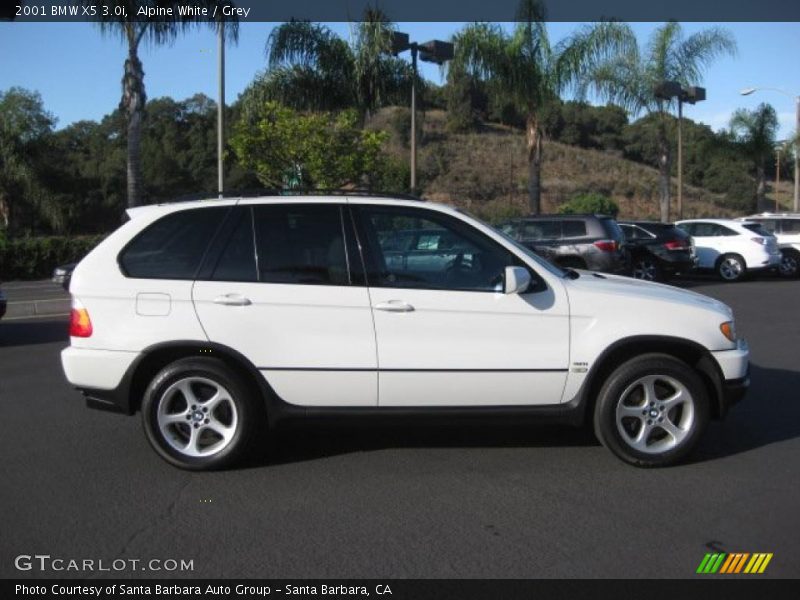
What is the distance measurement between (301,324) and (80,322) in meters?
1.42

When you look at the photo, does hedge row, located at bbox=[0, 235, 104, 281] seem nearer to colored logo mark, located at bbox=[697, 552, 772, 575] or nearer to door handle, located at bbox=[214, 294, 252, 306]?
door handle, located at bbox=[214, 294, 252, 306]

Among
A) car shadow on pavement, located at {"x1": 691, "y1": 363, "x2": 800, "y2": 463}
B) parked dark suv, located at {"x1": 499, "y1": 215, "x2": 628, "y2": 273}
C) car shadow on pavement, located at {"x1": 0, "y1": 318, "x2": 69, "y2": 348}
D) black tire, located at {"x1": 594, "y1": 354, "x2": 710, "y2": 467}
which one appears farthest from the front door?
parked dark suv, located at {"x1": 499, "y1": 215, "x2": 628, "y2": 273}

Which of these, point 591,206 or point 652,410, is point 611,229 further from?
point 591,206

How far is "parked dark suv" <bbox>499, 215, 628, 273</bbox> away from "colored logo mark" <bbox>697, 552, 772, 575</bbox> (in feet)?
39.8

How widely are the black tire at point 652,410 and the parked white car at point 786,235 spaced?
18380 mm

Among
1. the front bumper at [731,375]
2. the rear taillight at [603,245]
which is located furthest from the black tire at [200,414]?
the rear taillight at [603,245]

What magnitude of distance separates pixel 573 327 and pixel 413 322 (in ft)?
3.30

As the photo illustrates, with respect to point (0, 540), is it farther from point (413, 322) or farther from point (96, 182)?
point (96, 182)

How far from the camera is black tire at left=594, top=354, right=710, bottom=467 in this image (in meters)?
5.30

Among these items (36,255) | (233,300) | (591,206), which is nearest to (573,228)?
(233,300)

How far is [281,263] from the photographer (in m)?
5.37

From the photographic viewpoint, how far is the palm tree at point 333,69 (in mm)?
25047

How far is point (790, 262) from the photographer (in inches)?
874

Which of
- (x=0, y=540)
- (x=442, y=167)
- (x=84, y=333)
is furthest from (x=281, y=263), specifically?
(x=442, y=167)
